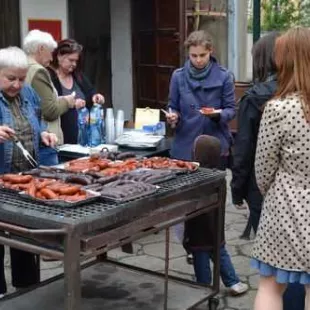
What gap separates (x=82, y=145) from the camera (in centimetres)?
460

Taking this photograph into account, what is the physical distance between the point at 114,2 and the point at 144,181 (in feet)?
19.2

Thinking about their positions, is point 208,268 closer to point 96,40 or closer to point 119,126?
point 119,126

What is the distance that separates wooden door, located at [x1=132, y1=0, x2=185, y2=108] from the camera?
26.0 ft

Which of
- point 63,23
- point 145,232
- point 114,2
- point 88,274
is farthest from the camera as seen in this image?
point 114,2

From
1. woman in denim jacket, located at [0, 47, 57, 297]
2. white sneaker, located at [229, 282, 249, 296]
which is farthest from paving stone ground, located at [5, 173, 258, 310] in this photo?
woman in denim jacket, located at [0, 47, 57, 297]

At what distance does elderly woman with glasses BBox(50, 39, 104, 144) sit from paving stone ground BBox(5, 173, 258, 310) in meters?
0.96

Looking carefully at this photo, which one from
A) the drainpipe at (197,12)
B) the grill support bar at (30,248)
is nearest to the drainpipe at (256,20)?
the drainpipe at (197,12)

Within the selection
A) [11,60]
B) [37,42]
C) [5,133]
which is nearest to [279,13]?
[37,42]

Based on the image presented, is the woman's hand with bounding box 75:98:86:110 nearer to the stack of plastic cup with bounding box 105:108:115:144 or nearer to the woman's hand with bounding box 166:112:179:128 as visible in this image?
the stack of plastic cup with bounding box 105:108:115:144

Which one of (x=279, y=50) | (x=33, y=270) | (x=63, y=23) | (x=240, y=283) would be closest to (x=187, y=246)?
(x=240, y=283)

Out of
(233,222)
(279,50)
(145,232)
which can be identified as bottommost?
(233,222)

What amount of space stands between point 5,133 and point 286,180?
1.39 metres

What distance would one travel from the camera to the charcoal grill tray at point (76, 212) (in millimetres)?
2691

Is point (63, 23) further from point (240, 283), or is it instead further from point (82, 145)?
point (240, 283)
